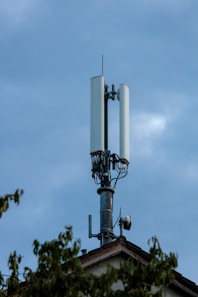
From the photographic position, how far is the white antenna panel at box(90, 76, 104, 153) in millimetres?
36312

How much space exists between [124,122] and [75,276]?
21.1 m

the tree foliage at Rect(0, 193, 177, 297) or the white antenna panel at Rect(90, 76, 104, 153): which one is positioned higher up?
the white antenna panel at Rect(90, 76, 104, 153)

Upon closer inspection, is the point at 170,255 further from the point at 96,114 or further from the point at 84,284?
the point at 96,114

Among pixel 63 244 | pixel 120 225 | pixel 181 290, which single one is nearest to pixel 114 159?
pixel 120 225

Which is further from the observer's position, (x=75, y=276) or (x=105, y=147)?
(x=105, y=147)

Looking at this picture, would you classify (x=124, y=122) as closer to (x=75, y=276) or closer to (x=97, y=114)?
(x=97, y=114)

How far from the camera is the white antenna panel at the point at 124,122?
3750 centimetres

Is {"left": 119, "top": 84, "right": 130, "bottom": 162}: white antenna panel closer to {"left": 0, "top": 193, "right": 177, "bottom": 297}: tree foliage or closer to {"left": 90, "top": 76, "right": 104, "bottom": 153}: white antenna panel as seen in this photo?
{"left": 90, "top": 76, "right": 104, "bottom": 153}: white antenna panel

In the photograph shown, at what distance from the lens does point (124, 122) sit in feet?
124

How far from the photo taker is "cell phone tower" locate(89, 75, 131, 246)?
3559 cm

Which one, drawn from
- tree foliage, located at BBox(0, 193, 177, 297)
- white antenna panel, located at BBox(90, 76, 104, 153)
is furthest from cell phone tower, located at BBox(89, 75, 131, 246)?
tree foliage, located at BBox(0, 193, 177, 297)

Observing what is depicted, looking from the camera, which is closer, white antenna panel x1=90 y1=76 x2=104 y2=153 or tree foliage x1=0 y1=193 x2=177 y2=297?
tree foliage x1=0 y1=193 x2=177 y2=297

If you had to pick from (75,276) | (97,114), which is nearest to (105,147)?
(97,114)

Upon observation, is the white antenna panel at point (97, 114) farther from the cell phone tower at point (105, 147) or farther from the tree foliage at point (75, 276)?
the tree foliage at point (75, 276)
